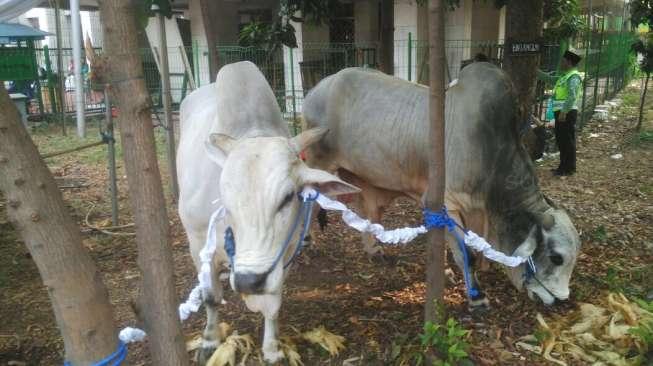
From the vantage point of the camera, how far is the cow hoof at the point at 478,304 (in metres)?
3.83

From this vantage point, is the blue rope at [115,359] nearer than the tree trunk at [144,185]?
No

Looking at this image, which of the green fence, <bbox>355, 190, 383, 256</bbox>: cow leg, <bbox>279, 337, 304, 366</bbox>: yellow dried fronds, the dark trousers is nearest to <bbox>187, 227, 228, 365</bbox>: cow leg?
<bbox>279, 337, 304, 366</bbox>: yellow dried fronds

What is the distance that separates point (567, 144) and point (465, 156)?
442 cm

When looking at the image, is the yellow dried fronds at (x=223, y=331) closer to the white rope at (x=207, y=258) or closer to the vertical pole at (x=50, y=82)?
the white rope at (x=207, y=258)

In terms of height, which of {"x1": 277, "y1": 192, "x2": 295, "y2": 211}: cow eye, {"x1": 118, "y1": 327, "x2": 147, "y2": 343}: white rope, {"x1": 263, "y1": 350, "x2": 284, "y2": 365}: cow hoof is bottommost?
{"x1": 263, "y1": 350, "x2": 284, "y2": 365}: cow hoof

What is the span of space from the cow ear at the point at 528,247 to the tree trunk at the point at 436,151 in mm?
801

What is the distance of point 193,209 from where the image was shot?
330cm

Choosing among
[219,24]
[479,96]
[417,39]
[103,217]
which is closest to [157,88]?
[219,24]

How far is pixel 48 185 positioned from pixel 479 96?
297 centimetres

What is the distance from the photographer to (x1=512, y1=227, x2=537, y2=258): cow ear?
11.5 feet

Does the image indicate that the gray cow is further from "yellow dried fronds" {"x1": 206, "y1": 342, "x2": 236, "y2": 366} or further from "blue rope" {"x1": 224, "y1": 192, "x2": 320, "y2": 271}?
"yellow dried fronds" {"x1": 206, "y1": 342, "x2": 236, "y2": 366}

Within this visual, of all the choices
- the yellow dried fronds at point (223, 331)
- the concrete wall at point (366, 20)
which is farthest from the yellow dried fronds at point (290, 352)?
the concrete wall at point (366, 20)

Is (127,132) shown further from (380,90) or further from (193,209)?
(380,90)

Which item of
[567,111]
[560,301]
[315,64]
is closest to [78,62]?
[315,64]
